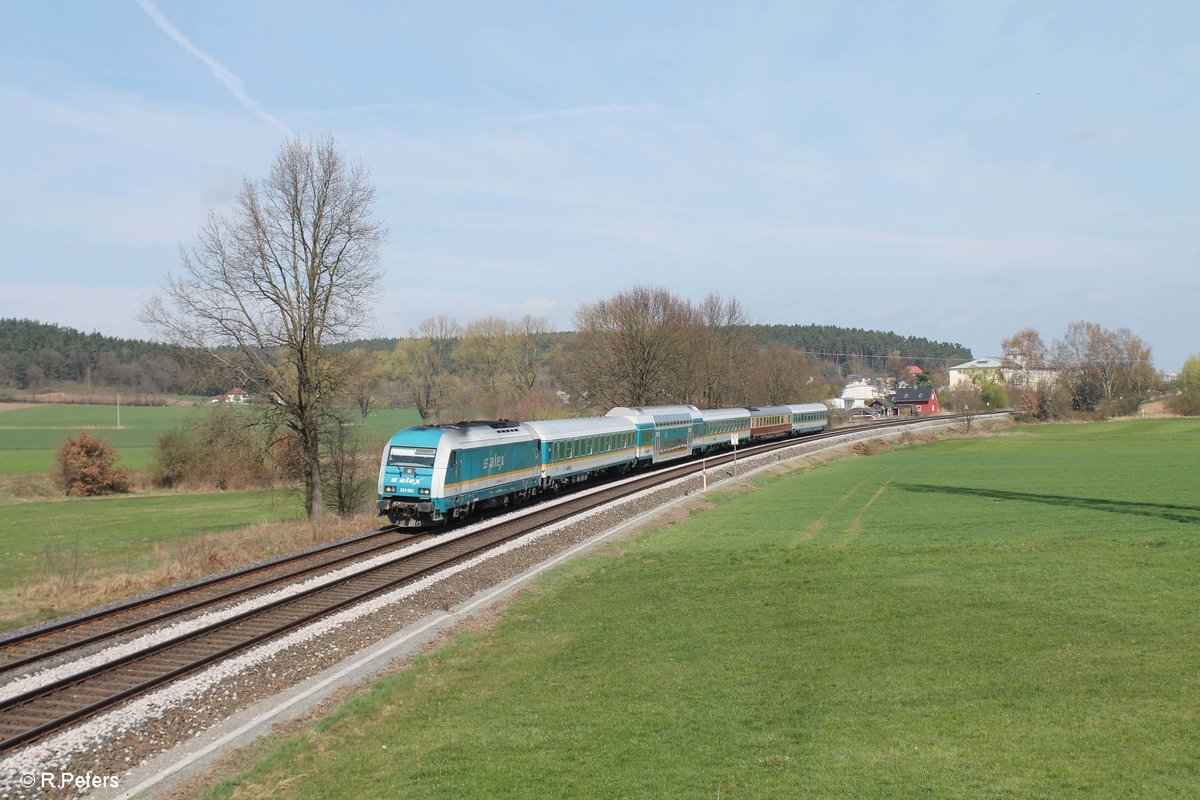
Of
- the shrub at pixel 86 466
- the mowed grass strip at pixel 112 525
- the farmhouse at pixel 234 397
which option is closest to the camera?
the mowed grass strip at pixel 112 525

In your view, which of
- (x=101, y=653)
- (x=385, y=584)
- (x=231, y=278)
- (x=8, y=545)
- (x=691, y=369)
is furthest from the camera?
(x=691, y=369)

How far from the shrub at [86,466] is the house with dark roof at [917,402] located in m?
118

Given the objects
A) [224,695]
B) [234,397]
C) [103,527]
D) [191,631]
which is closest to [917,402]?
[234,397]

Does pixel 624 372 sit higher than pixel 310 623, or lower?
higher

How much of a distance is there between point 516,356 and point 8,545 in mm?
65900

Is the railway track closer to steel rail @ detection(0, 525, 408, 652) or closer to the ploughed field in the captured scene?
steel rail @ detection(0, 525, 408, 652)

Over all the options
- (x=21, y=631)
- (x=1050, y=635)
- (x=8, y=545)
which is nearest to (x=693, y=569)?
(x=1050, y=635)

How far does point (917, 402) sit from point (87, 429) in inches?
4707

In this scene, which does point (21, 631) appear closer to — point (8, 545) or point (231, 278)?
point (231, 278)

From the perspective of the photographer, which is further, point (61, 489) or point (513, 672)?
point (61, 489)

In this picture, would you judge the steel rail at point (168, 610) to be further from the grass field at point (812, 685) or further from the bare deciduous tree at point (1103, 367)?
the bare deciduous tree at point (1103, 367)

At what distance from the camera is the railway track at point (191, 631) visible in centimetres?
1230

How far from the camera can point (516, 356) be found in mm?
100250

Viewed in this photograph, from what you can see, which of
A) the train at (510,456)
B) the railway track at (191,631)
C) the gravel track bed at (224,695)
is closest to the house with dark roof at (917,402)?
the train at (510,456)
